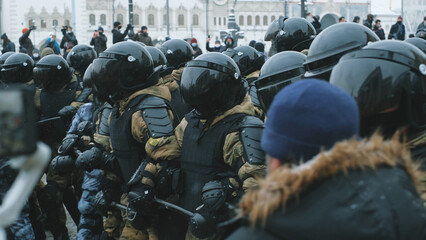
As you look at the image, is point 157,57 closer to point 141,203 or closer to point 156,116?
point 156,116

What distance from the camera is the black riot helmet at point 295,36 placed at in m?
6.25

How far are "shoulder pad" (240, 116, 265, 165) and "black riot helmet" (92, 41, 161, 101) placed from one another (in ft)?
4.18

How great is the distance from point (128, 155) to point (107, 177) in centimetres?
37

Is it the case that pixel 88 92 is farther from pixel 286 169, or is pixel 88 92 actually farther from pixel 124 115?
pixel 286 169

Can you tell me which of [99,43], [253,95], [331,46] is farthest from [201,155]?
[99,43]

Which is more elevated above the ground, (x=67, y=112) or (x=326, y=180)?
(x=326, y=180)

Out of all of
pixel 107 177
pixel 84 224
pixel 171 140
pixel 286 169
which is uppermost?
pixel 286 169

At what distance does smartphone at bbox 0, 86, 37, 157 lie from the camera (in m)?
1.10

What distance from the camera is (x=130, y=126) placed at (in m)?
4.39

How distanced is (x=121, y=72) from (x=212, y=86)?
945 millimetres

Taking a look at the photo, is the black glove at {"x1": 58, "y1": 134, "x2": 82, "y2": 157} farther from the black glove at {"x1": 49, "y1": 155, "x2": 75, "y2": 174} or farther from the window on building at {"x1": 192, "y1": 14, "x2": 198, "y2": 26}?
the window on building at {"x1": 192, "y1": 14, "x2": 198, "y2": 26}

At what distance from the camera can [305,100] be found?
1523 mm

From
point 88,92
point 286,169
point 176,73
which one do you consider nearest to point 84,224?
point 88,92

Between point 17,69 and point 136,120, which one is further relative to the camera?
point 17,69
